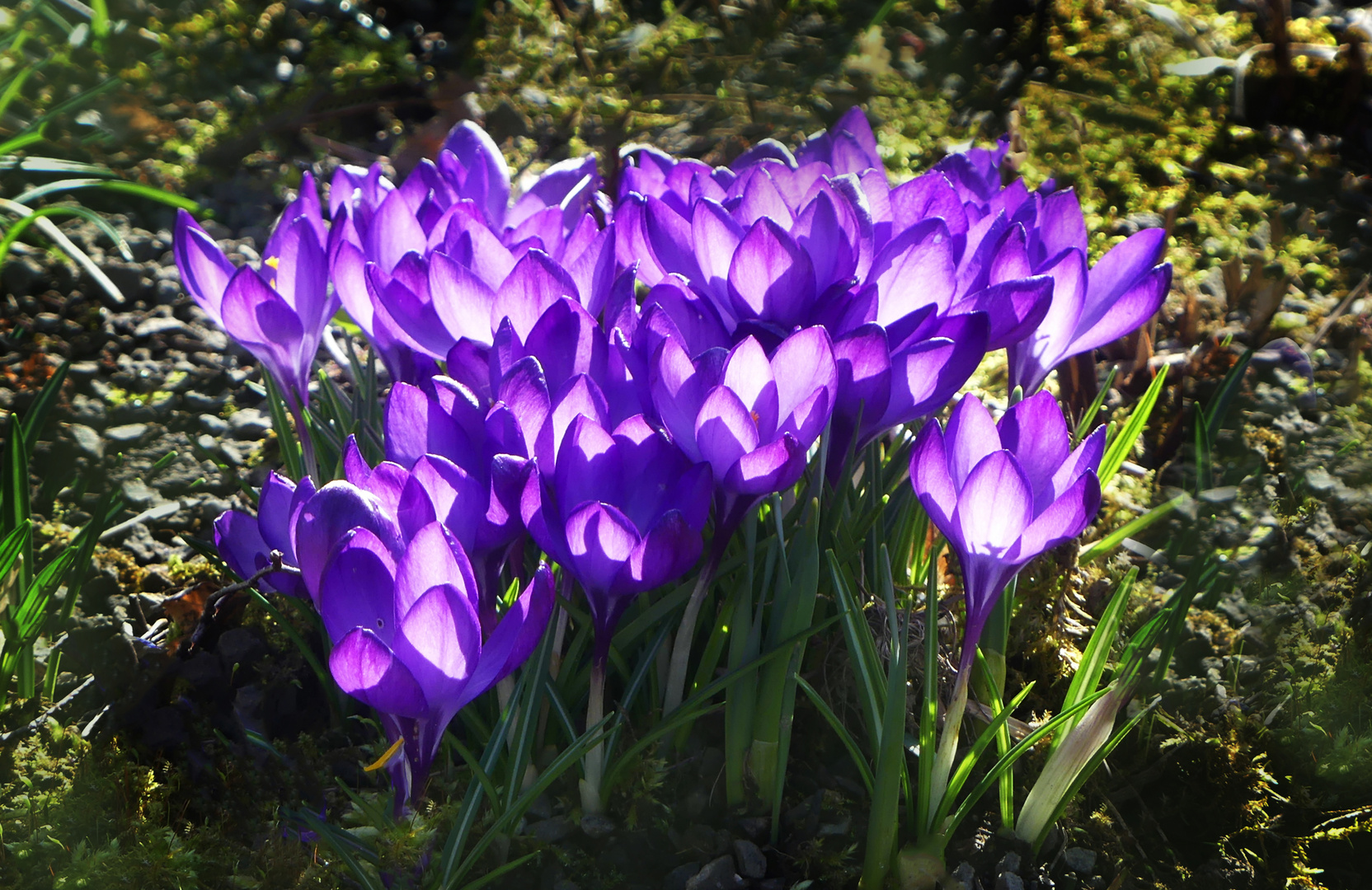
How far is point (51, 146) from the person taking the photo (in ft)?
8.46

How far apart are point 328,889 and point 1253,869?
1076mm

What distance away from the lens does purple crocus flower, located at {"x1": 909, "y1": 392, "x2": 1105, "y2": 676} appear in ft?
3.11

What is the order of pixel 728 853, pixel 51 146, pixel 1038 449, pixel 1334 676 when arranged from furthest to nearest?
1. pixel 51 146
2. pixel 1334 676
3. pixel 728 853
4. pixel 1038 449

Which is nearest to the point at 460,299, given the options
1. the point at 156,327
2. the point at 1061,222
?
the point at 1061,222

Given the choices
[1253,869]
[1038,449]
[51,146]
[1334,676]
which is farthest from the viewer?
[51,146]

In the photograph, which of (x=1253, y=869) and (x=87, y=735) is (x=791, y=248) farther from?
(x=87, y=735)

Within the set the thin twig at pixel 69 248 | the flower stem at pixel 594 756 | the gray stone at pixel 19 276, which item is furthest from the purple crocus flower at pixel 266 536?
the gray stone at pixel 19 276

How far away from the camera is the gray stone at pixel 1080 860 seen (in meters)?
1.16

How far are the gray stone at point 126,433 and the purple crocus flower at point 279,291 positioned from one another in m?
0.70

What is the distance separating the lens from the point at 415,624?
0.84m

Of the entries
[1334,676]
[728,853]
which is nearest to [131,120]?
[728,853]

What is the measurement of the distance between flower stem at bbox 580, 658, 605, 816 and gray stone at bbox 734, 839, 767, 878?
155 millimetres

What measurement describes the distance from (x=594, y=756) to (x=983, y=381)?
1351 mm

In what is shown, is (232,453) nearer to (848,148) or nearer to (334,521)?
(334,521)
